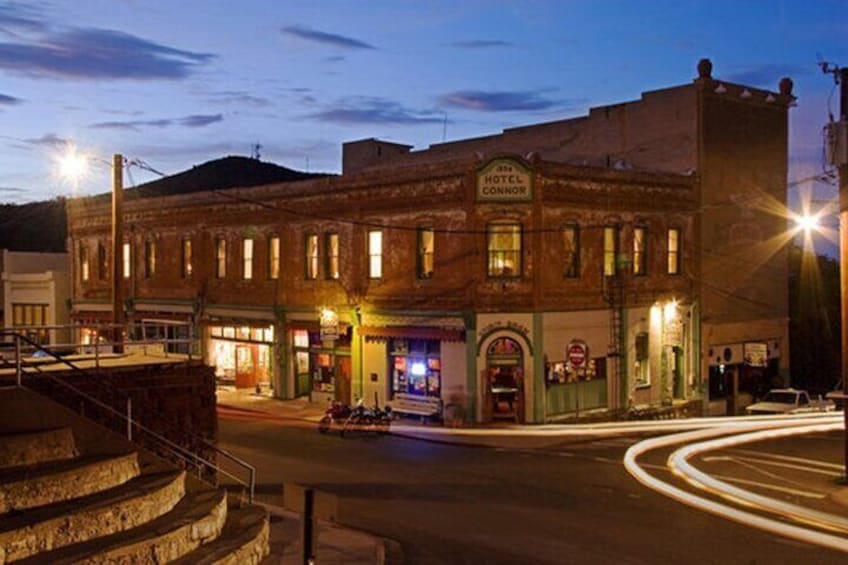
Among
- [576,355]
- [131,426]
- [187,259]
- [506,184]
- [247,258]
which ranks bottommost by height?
[131,426]

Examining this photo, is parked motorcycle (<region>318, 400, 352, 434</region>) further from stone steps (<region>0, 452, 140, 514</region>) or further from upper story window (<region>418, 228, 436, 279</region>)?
stone steps (<region>0, 452, 140, 514</region>)

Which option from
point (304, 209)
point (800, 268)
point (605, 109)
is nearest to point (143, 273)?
point (304, 209)

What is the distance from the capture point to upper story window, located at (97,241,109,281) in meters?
48.3

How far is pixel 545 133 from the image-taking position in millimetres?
44781

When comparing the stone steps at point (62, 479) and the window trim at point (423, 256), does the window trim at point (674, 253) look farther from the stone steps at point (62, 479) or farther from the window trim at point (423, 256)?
the stone steps at point (62, 479)

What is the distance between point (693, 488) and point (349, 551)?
7.94 meters

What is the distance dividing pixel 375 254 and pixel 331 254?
2.49 metres

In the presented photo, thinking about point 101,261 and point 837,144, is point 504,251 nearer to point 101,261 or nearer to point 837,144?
point 837,144

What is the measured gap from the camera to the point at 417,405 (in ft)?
106

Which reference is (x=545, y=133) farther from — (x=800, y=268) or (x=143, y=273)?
(x=143, y=273)

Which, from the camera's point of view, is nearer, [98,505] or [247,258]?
[98,505]

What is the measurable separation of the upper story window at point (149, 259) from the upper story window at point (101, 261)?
4119 millimetres

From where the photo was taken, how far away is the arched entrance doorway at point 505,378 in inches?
1238

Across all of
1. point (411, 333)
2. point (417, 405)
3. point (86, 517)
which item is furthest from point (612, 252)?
point (86, 517)
